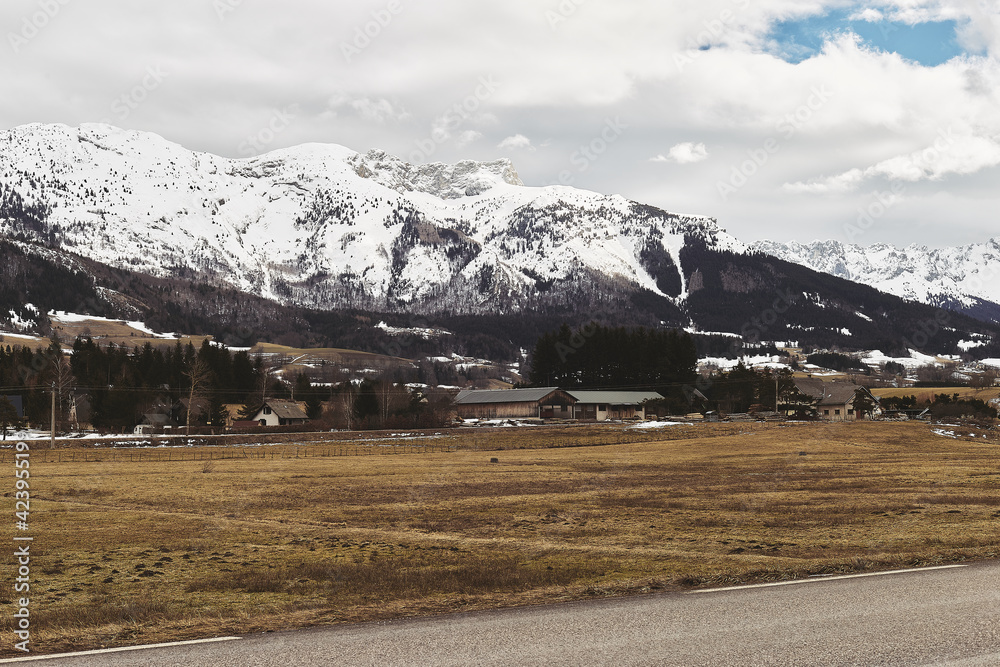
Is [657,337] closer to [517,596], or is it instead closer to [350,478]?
[350,478]

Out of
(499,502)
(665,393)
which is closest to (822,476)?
(499,502)

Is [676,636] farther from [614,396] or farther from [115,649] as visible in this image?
[614,396]

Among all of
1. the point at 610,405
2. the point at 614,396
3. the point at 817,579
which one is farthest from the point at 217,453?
the point at 614,396

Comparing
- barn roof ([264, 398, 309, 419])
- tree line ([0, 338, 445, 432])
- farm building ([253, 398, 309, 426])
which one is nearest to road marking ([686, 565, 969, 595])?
tree line ([0, 338, 445, 432])

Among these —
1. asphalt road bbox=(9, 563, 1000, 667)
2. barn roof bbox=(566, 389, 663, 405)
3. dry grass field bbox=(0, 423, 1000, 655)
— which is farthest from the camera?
barn roof bbox=(566, 389, 663, 405)

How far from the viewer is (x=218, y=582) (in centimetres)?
2142

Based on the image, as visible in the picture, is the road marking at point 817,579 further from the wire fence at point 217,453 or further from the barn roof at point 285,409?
the barn roof at point 285,409

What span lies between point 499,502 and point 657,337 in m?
149

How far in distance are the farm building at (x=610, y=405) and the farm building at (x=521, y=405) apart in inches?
82.2

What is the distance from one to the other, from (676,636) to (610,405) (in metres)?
159

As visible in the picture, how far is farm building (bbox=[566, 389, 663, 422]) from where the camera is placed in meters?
169

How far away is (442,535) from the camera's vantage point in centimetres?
2950

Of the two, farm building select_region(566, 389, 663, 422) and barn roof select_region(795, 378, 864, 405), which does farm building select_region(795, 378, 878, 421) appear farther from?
farm building select_region(566, 389, 663, 422)

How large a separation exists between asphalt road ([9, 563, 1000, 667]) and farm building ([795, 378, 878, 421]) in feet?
544
